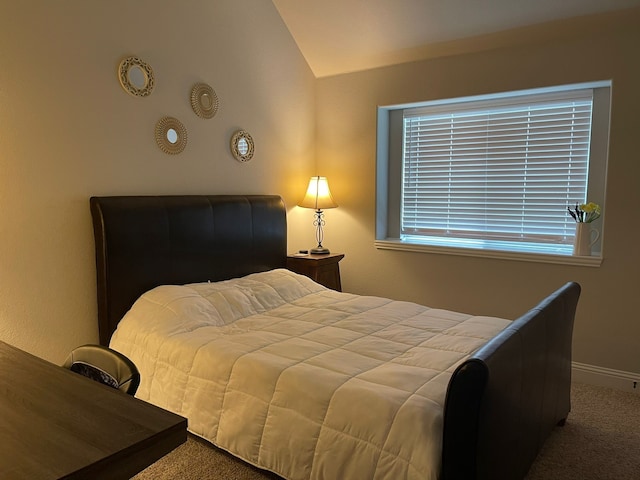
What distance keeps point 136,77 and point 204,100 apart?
519 millimetres

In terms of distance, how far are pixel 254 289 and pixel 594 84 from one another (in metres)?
2.55

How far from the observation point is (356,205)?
4219mm

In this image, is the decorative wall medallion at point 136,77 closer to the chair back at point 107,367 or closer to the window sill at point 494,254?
the chair back at point 107,367

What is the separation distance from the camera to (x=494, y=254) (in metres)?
3.54

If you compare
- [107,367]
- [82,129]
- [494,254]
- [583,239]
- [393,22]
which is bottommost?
[107,367]

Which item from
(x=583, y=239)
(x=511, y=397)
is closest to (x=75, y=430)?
(x=511, y=397)

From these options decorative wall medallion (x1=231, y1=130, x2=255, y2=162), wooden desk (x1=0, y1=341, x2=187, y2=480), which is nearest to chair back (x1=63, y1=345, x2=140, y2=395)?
wooden desk (x1=0, y1=341, x2=187, y2=480)

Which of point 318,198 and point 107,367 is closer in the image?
point 107,367

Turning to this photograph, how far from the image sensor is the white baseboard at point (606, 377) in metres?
3.13

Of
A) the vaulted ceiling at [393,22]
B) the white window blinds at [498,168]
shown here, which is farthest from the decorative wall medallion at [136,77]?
the white window blinds at [498,168]

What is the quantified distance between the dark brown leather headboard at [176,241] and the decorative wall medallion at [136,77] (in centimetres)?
64

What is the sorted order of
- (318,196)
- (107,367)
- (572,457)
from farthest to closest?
(318,196), (572,457), (107,367)

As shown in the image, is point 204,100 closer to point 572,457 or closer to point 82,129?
point 82,129

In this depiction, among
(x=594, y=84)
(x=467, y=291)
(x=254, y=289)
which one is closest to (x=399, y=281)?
(x=467, y=291)
